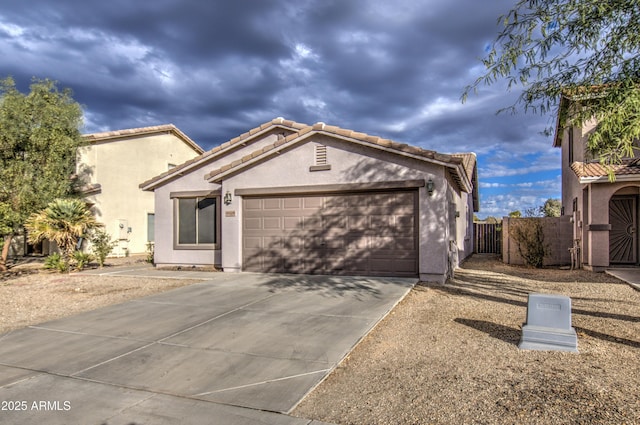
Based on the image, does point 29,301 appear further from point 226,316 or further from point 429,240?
point 429,240

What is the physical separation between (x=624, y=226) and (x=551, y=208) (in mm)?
16763

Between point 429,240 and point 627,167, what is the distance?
287 inches

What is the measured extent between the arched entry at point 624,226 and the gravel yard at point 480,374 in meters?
7.65

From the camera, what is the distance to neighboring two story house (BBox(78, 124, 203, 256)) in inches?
741

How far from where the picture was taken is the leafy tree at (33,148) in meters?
14.7

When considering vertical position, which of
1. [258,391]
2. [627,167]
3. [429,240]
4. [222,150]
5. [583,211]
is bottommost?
[258,391]

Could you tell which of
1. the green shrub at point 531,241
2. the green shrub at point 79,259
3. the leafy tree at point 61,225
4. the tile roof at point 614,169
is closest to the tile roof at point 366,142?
the tile roof at point 614,169

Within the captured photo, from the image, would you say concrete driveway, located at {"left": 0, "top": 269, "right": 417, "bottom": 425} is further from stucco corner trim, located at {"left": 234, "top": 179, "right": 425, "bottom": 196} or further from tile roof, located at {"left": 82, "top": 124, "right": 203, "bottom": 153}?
tile roof, located at {"left": 82, "top": 124, "right": 203, "bottom": 153}

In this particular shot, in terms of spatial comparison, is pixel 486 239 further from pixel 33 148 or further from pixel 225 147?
pixel 33 148

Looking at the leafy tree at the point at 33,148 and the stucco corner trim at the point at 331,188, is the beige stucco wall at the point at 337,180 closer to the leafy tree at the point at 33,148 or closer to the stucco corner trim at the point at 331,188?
the stucco corner trim at the point at 331,188

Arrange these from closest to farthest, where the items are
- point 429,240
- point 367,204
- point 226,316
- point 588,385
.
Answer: point 588,385 → point 226,316 → point 429,240 → point 367,204

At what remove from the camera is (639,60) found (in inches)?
230

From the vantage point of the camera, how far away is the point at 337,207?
36.1ft

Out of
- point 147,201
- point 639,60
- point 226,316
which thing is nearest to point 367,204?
point 226,316
